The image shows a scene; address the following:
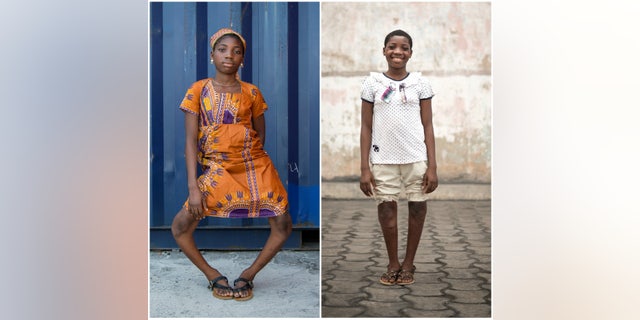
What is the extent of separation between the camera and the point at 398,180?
3617 mm

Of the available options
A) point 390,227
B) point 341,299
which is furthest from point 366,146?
point 341,299

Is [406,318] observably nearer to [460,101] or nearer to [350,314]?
[350,314]

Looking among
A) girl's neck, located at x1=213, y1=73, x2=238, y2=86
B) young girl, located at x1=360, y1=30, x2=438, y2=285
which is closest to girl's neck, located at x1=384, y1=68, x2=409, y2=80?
young girl, located at x1=360, y1=30, x2=438, y2=285

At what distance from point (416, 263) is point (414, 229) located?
21 cm

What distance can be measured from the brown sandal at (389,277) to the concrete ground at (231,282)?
0.37m

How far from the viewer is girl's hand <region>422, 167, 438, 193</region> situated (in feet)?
11.7

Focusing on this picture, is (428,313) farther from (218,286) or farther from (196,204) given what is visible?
(196,204)

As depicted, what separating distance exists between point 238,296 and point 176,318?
0.34 m

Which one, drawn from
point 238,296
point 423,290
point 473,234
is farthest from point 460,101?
point 238,296

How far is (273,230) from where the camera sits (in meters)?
3.62
